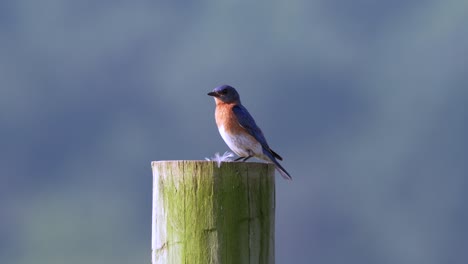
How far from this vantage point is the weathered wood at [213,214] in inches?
163

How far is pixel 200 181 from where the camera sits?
13.8 ft

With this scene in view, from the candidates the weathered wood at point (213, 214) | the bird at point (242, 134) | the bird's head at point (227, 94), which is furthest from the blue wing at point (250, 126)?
the weathered wood at point (213, 214)

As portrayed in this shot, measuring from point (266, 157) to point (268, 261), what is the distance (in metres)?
5.09

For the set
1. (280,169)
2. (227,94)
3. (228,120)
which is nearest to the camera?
(280,169)

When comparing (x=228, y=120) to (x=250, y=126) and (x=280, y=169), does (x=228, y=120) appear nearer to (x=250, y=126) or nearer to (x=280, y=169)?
(x=250, y=126)

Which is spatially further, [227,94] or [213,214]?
[227,94]

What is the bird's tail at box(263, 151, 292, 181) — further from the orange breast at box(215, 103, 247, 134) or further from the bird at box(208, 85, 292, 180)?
the orange breast at box(215, 103, 247, 134)

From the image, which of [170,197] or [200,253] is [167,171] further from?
[200,253]

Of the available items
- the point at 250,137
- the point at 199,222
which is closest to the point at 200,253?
the point at 199,222

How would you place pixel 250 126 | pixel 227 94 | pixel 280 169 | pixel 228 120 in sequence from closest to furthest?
pixel 280 169, pixel 250 126, pixel 228 120, pixel 227 94

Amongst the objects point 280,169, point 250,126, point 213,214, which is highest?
point 250,126

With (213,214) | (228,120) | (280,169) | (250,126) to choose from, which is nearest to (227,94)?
(228,120)

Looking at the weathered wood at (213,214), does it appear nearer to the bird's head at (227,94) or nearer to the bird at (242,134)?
the bird at (242,134)

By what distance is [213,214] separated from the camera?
13.6 ft
